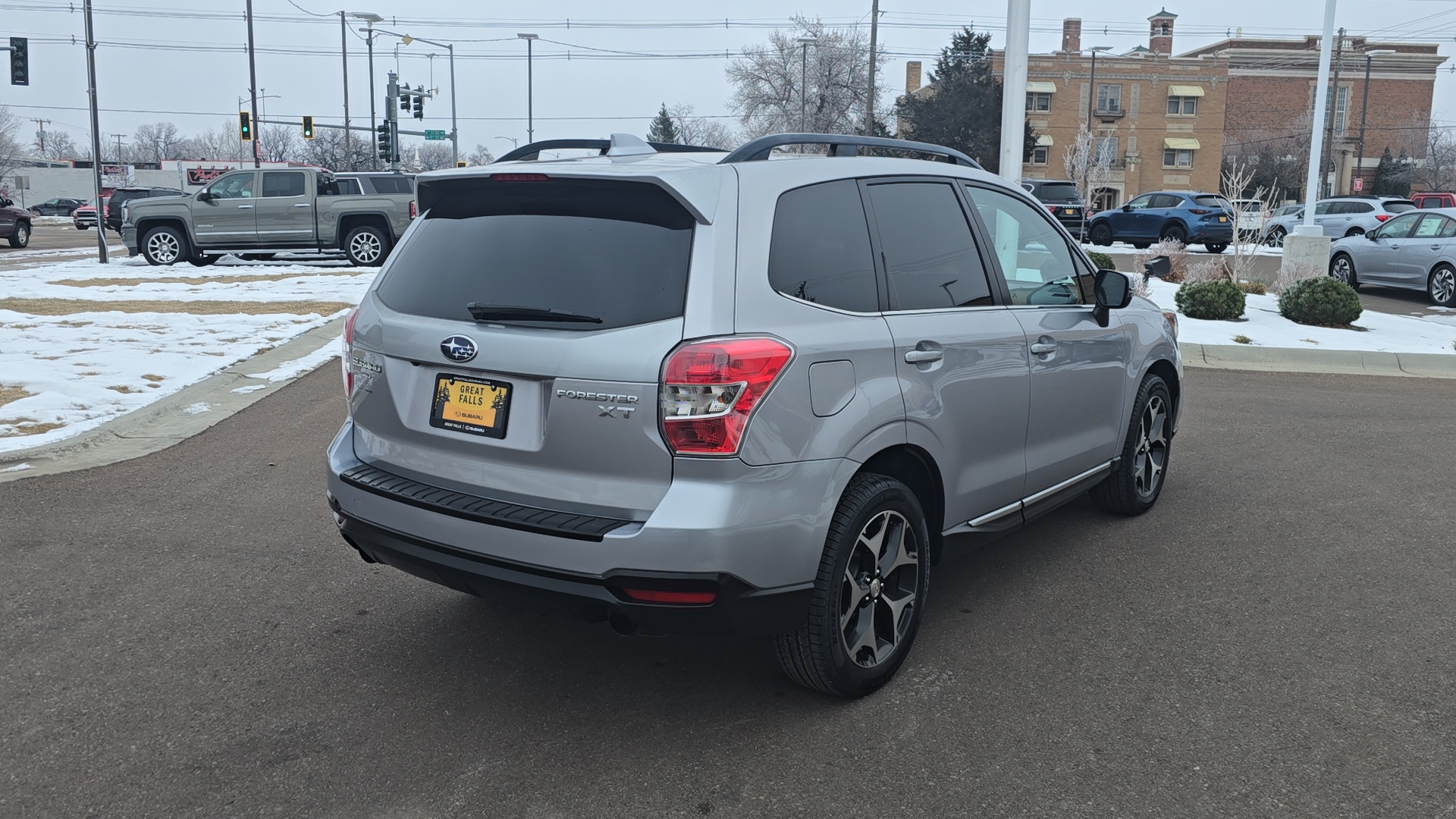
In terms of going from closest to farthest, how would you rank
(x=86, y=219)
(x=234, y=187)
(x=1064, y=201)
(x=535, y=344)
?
(x=535, y=344)
(x=234, y=187)
(x=1064, y=201)
(x=86, y=219)

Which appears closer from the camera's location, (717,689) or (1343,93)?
(717,689)

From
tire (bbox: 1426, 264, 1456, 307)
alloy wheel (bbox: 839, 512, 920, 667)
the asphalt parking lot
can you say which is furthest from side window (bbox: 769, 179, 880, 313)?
tire (bbox: 1426, 264, 1456, 307)

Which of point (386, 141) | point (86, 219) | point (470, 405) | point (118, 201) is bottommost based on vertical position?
point (86, 219)

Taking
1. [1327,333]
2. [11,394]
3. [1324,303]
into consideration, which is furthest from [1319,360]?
[11,394]

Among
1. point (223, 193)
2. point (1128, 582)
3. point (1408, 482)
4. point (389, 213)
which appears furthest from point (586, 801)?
point (223, 193)

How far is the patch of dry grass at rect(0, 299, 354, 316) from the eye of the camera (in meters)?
14.4

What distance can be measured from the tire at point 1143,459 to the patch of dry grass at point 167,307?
11.2 m

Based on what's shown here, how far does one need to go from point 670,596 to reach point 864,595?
2.63 ft

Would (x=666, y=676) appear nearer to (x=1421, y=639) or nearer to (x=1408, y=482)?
(x=1421, y=639)

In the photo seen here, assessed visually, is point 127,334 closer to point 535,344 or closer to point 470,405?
Result: point 470,405

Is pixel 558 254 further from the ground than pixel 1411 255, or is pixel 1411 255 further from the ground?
pixel 558 254

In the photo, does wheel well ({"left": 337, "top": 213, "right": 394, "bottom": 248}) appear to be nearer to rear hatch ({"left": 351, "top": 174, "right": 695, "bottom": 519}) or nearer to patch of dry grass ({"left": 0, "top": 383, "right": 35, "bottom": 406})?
patch of dry grass ({"left": 0, "top": 383, "right": 35, "bottom": 406})

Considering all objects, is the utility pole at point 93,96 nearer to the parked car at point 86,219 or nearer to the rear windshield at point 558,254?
the rear windshield at point 558,254

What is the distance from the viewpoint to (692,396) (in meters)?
3.18
